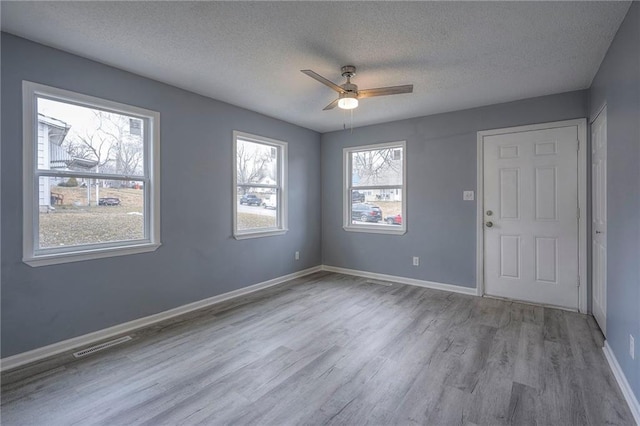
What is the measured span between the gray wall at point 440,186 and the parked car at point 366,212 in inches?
10.9

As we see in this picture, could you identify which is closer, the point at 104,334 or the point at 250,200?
the point at 104,334

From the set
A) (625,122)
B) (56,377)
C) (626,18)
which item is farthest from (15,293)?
(626,18)

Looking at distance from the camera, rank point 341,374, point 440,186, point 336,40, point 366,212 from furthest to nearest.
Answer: point 366,212 < point 440,186 < point 336,40 < point 341,374

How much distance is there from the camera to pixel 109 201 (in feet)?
9.64

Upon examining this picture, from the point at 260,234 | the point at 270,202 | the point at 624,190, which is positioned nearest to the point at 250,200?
the point at 270,202

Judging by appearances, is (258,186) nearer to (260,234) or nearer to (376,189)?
(260,234)

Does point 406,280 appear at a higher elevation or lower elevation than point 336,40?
lower

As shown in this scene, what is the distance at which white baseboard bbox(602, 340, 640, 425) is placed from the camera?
176 cm

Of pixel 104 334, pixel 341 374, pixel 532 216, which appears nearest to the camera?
pixel 341 374

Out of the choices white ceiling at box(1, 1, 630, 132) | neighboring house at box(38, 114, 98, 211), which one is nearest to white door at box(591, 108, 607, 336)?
white ceiling at box(1, 1, 630, 132)

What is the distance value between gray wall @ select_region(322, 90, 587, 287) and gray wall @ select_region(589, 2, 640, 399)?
1171 millimetres

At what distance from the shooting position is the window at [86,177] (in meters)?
2.46

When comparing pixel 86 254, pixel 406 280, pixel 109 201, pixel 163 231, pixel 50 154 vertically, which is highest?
pixel 50 154

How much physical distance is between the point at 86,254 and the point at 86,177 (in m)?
0.69
